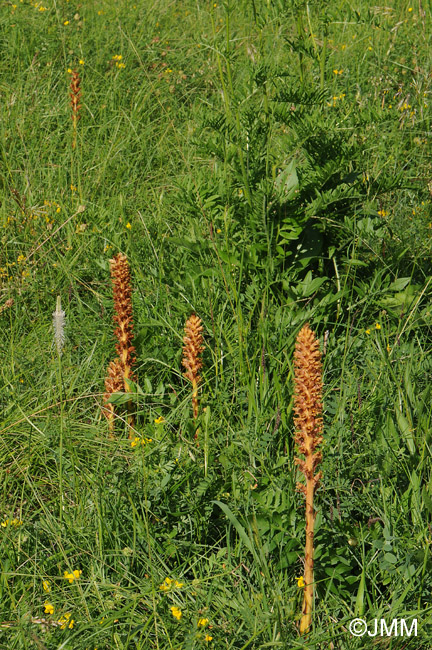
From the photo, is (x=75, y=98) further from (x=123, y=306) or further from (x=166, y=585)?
(x=166, y=585)

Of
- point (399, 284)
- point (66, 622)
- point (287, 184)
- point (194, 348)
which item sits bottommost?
point (399, 284)

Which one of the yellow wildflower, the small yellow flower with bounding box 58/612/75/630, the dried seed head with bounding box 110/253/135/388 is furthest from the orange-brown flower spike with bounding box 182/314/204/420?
the small yellow flower with bounding box 58/612/75/630

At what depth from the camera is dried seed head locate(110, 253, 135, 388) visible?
6.79 feet

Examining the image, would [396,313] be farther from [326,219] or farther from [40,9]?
[40,9]

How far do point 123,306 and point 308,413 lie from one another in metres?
0.88

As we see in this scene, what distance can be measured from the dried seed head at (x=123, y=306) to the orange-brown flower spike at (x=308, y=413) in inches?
31.2

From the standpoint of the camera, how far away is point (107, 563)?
5.66 feet

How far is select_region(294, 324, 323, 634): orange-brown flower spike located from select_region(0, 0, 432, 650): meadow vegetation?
87 mm

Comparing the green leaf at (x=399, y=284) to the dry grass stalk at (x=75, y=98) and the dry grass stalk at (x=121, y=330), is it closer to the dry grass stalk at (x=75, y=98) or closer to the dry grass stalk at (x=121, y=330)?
the dry grass stalk at (x=121, y=330)

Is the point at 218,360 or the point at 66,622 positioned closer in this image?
the point at 66,622

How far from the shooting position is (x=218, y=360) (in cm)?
225

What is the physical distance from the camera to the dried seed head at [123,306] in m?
2.07

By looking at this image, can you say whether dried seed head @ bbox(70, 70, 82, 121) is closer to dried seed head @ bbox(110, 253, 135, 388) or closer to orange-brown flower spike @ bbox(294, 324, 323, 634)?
dried seed head @ bbox(110, 253, 135, 388)

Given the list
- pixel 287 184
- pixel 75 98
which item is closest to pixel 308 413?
pixel 287 184
